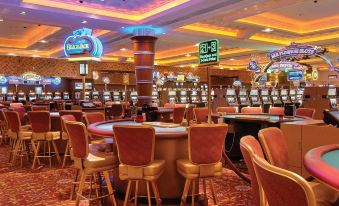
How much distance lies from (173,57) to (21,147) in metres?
11.7

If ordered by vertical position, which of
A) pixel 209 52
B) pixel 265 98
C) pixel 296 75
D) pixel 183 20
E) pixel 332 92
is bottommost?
pixel 265 98

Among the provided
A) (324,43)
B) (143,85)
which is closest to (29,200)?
(143,85)

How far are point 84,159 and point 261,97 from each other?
457 inches

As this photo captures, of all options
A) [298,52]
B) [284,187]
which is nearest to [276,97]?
[298,52]

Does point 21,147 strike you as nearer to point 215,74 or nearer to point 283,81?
point 215,74

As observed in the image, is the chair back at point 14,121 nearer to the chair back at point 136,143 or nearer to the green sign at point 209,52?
the chair back at point 136,143

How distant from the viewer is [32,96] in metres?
15.4

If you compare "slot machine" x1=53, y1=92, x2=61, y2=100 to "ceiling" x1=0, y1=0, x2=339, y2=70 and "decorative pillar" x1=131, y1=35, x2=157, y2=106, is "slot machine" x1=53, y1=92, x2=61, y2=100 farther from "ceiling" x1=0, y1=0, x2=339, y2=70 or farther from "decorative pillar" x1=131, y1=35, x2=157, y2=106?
"decorative pillar" x1=131, y1=35, x2=157, y2=106

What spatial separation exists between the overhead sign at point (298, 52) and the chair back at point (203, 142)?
15.9 ft

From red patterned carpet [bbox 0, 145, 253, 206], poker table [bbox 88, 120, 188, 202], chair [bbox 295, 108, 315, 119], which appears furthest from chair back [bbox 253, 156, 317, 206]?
A: chair [bbox 295, 108, 315, 119]

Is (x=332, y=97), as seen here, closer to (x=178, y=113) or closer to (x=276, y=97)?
(x=276, y=97)

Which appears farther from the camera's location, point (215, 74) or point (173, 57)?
point (215, 74)

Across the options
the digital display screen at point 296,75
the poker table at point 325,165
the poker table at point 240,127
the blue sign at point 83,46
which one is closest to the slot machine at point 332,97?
the digital display screen at point 296,75

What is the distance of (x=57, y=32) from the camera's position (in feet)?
33.8
